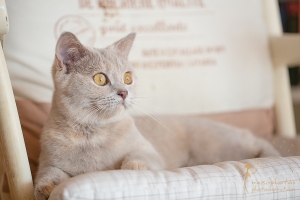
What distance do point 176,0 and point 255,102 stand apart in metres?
0.61

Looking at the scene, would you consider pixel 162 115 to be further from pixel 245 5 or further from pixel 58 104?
pixel 245 5

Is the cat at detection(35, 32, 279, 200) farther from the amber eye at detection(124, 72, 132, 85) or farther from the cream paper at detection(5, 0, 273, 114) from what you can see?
the cream paper at detection(5, 0, 273, 114)

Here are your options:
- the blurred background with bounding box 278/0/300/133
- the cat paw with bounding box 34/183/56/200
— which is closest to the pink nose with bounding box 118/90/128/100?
the cat paw with bounding box 34/183/56/200

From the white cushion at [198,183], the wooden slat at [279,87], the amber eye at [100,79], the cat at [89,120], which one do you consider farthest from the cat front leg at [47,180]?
the wooden slat at [279,87]

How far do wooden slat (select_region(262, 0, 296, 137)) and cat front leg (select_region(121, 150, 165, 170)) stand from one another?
88 cm

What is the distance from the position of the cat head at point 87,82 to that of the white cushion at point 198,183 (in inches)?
8.5

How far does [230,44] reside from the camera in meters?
1.74

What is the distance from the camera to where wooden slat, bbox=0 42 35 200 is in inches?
36.0

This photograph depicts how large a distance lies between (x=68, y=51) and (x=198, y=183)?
523mm

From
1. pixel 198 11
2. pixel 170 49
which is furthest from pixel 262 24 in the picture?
pixel 170 49

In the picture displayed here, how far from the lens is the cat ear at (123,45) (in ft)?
3.94

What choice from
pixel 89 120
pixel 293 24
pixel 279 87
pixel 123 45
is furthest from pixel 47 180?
pixel 293 24

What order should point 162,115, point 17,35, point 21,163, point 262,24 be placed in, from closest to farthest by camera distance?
1. point 21,163
2. point 17,35
3. point 162,115
4. point 262,24

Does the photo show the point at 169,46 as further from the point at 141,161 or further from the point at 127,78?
the point at 141,161
